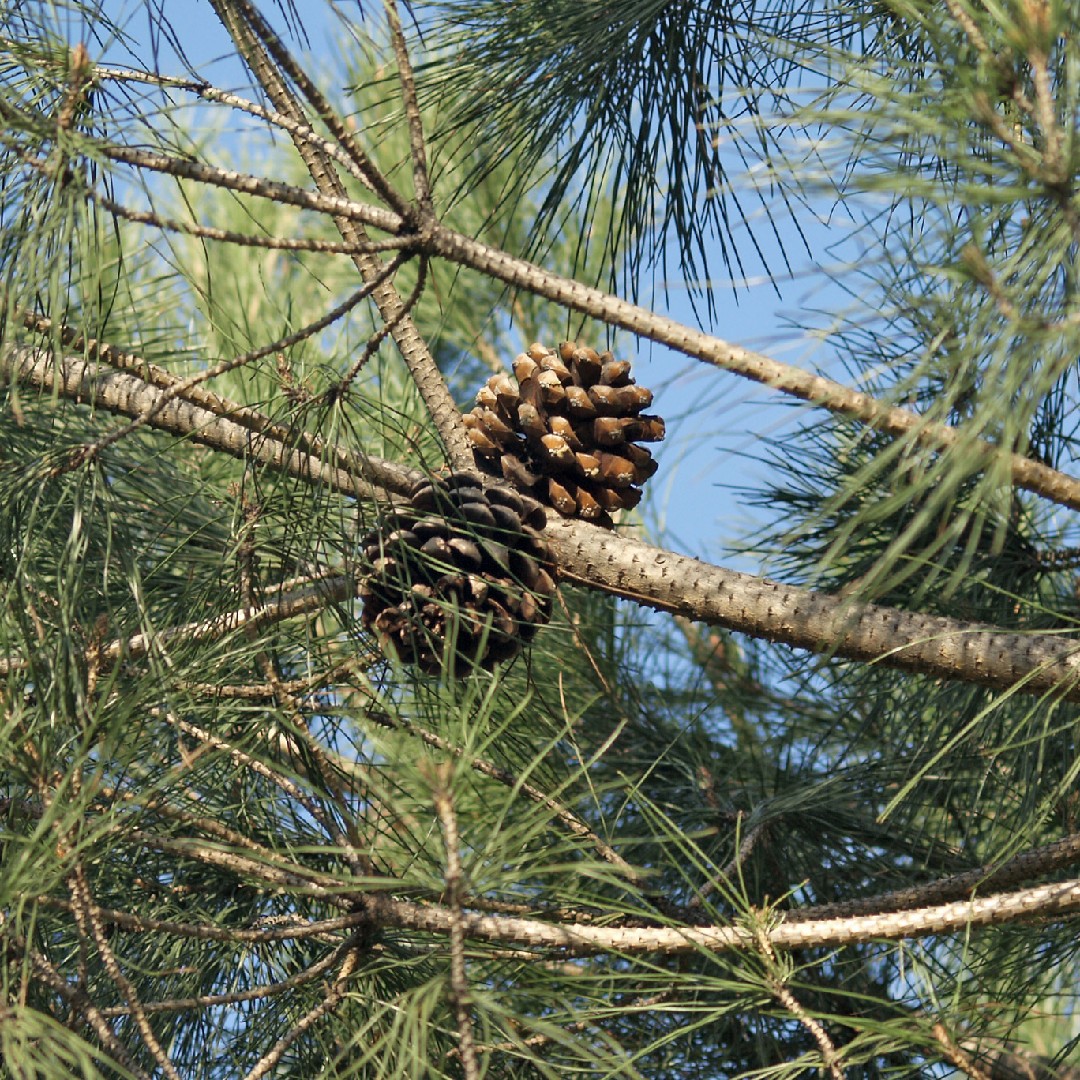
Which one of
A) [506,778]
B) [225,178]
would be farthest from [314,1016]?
[225,178]

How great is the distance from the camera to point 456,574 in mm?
1054

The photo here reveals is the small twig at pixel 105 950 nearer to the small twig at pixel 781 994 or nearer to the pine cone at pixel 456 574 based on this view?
the pine cone at pixel 456 574

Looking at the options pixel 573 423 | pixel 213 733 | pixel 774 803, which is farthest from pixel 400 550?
pixel 774 803

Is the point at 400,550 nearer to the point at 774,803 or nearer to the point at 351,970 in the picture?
the point at 351,970

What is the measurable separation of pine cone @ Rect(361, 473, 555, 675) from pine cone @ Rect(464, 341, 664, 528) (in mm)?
148

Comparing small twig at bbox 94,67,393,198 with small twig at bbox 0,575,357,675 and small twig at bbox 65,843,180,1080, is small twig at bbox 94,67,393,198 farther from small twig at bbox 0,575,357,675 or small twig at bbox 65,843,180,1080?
small twig at bbox 65,843,180,1080

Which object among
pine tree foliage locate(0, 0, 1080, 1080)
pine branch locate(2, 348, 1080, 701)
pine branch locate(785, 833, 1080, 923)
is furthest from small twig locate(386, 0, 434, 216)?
pine branch locate(785, 833, 1080, 923)

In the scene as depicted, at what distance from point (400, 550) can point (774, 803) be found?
0.58 metres

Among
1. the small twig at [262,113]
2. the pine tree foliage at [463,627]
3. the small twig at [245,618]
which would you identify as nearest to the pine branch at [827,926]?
the pine tree foliage at [463,627]

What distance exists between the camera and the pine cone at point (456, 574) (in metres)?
1.04

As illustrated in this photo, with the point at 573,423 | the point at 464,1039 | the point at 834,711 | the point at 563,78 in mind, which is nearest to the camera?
the point at 464,1039

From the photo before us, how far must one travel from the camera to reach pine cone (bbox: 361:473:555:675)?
104 cm

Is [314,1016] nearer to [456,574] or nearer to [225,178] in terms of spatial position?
[456,574]

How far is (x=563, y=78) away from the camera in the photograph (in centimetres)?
146
